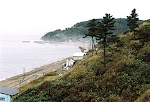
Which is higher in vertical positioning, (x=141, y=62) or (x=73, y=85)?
(x=141, y=62)

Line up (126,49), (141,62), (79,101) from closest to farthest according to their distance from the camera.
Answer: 1. (79,101)
2. (141,62)
3. (126,49)

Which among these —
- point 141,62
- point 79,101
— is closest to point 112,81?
point 79,101

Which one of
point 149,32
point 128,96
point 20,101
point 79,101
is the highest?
point 149,32

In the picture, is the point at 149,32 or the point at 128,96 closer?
the point at 128,96

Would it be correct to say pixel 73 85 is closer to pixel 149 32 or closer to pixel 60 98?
pixel 60 98

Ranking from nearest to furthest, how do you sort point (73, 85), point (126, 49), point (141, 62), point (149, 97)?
1. point (149, 97)
2. point (73, 85)
3. point (141, 62)
4. point (126, 49)

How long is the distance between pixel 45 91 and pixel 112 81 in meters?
9.12

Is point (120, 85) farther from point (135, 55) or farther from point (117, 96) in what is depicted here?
point (135, 55)

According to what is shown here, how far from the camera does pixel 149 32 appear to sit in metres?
29.5

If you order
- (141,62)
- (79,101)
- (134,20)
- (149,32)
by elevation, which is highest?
(134,20)

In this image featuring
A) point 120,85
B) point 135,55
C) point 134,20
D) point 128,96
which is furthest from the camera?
point 134,20

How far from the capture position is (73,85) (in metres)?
19.8

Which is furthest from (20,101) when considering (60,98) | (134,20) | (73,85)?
(134,20)

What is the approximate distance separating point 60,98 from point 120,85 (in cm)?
718
